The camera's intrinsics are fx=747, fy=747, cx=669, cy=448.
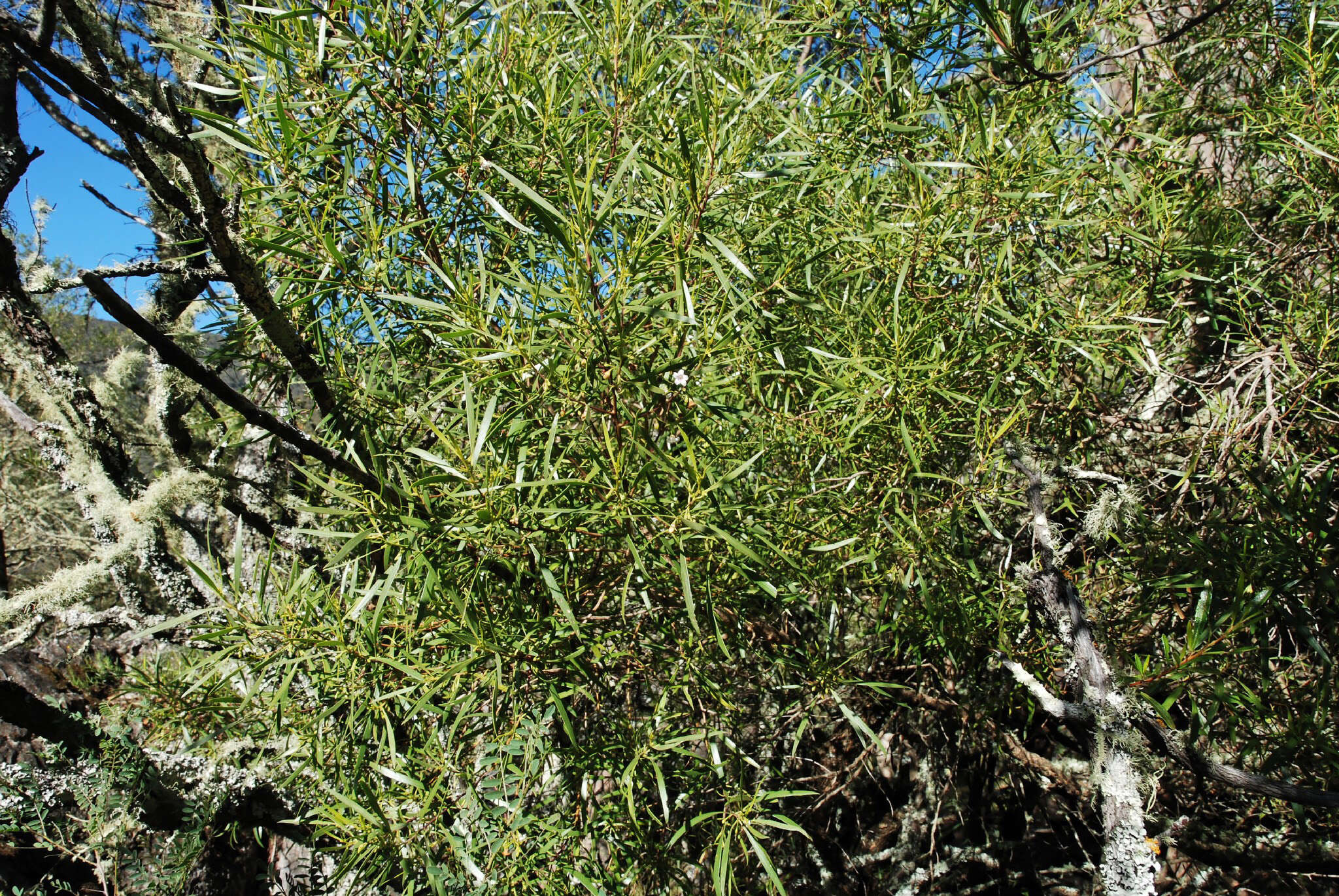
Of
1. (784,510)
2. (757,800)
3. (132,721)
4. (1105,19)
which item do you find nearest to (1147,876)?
(757,800)

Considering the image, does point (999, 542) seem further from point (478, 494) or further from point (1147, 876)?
point (478, 494)

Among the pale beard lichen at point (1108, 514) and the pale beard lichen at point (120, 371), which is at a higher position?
the pale beard lichen at point (120, 371)

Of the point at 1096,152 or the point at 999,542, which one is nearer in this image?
the point at 1096,152

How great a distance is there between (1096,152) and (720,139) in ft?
2.75

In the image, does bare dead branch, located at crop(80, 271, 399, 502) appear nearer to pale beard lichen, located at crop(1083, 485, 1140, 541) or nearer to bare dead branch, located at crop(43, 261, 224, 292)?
bare dead branch, located at crop(43, 261, 224, 292)

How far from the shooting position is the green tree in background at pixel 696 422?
111cm

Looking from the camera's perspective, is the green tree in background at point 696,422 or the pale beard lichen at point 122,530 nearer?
the green tree in background at point 696,422

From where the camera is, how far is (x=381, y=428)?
4.38 feet

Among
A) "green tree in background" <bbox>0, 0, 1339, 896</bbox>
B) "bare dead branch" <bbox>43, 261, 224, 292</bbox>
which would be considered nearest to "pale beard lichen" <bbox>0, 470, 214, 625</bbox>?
"green tree in background" <bbox>0, 0, 1339, 896</bbox>

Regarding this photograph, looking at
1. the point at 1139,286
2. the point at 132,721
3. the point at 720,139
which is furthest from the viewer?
the point at 132,721

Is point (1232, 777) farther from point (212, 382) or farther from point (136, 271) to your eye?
point (136, 271)

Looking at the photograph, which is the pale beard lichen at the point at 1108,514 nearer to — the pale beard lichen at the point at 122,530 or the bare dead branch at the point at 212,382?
the bare dead branch at the point at 212,382

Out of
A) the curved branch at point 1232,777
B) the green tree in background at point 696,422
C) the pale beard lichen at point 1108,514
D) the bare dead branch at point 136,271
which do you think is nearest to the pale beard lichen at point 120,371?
the bare dead branch at point 136,271

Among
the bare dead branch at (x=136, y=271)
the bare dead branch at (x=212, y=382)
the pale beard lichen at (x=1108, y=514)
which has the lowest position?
the pale beard lichen at (x=1108, y=514)
